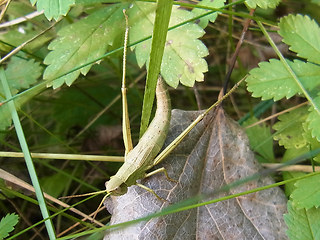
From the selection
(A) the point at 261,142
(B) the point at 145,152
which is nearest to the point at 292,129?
(A) the point at 261,142

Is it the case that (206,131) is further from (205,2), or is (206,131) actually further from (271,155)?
(205,2)

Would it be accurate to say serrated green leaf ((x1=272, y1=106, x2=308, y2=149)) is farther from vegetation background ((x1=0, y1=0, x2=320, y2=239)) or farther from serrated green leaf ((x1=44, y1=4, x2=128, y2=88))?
serrated green leaf ((x1=44, y1=4, x2=128, y2=88))

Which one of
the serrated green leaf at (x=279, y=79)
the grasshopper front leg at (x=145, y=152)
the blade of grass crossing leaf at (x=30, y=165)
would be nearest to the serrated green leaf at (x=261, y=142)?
the serrated green leaf at (x=279, y=79)

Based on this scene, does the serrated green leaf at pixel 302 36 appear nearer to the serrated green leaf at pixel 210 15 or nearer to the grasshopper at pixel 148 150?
the serrated green leaf at pixel 210 15

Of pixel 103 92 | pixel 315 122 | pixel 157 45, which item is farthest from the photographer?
pixel 103 92

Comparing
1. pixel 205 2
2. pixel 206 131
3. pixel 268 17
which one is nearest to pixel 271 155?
pixel 206 131

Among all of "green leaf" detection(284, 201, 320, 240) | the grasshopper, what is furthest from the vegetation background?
the grasshopper

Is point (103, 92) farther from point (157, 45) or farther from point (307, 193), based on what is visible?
point (307, 193)

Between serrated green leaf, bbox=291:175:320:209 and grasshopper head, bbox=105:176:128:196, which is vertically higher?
grasshopper head, bbox=105:176:128:196
